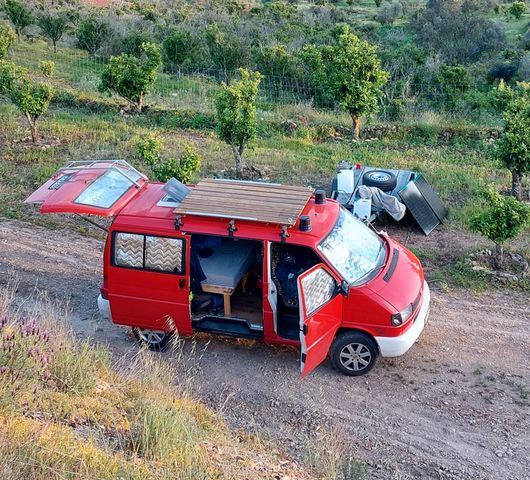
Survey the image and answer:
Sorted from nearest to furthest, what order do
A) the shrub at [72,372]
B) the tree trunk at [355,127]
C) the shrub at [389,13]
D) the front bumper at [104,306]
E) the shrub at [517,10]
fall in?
1. the shrub at [72,372]
2. the front bumper at [104,306]
3. the tree trunk at [355,127]
4. the shrub at [517,10]
5. the shrub at [389,13]

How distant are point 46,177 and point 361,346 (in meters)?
8.75

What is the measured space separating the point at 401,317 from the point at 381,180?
4.93 m

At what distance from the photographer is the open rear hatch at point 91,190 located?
810 cm

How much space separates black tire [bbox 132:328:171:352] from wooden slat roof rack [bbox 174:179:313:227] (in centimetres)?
170

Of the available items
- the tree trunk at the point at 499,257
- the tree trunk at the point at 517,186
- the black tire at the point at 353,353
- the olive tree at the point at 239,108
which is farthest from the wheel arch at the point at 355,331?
the olive tree at the point at 239,108

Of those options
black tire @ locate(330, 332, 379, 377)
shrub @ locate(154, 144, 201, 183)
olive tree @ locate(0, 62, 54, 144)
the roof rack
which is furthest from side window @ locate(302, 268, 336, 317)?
olive tree @ locate(0, 62, 54, 144)

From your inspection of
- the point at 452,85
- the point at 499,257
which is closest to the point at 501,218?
the point at 499,257

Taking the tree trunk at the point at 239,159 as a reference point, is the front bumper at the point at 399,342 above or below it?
above

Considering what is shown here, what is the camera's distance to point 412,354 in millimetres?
8469

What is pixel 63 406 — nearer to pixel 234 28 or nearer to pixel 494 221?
pixel 494 221

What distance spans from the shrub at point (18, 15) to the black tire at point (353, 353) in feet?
93.3

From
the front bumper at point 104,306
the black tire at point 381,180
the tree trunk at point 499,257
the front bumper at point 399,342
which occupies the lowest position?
the tree trunk at point 499,257

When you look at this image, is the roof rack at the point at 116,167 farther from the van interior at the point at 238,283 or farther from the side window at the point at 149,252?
the van interior at the point at 238,283

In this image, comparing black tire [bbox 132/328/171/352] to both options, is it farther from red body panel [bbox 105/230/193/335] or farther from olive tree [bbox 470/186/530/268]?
olive tree [bbox 470/186/530/268]
